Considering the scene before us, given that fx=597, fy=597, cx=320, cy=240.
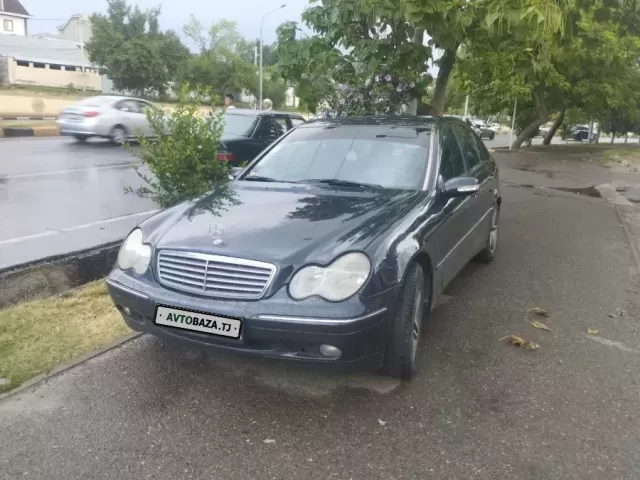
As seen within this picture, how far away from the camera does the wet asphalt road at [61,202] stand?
6371 millimetres

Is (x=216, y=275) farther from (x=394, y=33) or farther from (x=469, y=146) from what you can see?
(x=394, y=33)

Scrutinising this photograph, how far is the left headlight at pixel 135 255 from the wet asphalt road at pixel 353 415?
2.15 feet

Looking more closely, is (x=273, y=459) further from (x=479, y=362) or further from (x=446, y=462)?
(x=479, y=362)

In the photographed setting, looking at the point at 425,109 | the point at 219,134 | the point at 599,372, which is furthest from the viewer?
the point at 425,109

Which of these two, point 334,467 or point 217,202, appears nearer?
point 334,467

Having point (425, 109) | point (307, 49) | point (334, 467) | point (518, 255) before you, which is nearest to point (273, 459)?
point (334, 467)

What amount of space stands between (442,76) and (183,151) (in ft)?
17.7

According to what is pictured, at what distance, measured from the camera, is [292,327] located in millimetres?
3004

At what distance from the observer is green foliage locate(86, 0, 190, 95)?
4900 cm

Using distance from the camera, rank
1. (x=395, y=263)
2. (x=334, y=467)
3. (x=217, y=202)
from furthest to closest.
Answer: (x=217, y=202) → (x=395, y=263) → (x=334, y=467)

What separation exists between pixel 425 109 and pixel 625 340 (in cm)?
664

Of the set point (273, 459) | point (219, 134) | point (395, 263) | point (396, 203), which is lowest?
point (273, 459)

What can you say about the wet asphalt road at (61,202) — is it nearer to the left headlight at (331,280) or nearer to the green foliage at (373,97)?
the left headlight at (331,280)

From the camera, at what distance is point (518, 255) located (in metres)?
6.76
